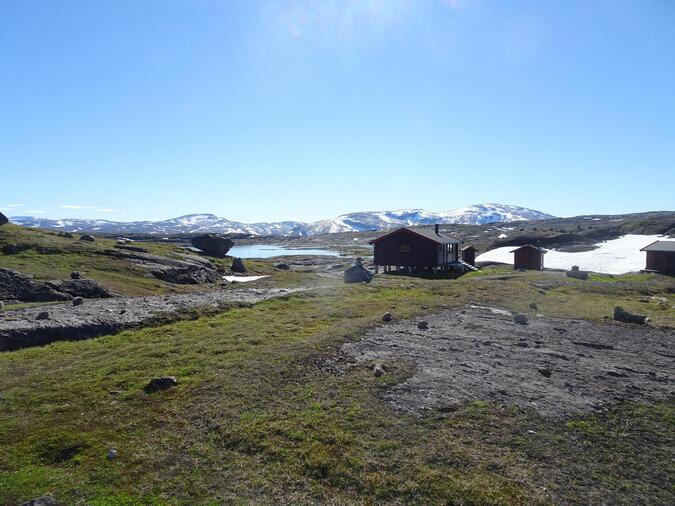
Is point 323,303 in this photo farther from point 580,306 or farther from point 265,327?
point 580,306

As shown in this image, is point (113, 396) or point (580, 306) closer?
point (113, 396)

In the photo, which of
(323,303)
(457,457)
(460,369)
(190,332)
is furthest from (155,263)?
(457,457)

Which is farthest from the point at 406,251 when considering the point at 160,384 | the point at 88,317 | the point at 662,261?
the point at 160,384

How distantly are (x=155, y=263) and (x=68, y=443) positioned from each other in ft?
113

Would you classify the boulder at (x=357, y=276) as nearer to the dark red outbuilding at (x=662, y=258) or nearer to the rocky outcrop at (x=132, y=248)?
the rocky outcrop at (x=132, y=248)

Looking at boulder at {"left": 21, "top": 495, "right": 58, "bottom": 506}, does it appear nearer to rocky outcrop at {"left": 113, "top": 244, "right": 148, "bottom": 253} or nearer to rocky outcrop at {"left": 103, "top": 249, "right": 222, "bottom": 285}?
rocky outcrop at {"left": 103, "top": 249, "right": 222, "bottom": 285}

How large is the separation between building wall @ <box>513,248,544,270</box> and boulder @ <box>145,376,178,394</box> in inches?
2632

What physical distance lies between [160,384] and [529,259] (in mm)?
67422

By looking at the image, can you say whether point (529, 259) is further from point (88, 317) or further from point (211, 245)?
point (88, 317)

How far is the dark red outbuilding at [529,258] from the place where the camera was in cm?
6975

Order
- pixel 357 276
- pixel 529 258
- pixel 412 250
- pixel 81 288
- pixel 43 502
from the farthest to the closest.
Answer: pixel 529 258, pixel 412 250, pixel 357 276, pixel 81 288, pixel 43 502

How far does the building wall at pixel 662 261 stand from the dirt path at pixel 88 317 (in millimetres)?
61913

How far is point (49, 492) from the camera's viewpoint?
830 centimetres

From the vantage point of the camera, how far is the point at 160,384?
43.4 feet
